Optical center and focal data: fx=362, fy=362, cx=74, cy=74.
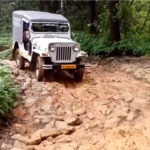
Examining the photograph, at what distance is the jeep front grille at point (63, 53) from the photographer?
1049 centimetres

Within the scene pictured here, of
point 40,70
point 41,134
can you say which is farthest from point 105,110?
point 40,70

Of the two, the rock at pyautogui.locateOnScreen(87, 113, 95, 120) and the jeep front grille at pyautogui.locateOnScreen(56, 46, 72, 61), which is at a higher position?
the jeep front grille at pyautogui.locateOnScreen(56, 46, 72, 61)

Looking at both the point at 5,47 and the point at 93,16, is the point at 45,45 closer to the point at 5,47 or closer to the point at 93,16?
the point at 93,16

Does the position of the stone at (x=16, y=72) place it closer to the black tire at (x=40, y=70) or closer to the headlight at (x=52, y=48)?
the black tire at (x=40, y=70)

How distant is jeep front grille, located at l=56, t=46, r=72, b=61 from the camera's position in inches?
413

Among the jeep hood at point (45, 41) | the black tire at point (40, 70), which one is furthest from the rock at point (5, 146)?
the jeep hood at point (45, 41)

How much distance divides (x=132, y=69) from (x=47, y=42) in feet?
10.8

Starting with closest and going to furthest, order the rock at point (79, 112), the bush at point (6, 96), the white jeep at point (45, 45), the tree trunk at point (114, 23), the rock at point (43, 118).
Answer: the bush at point (6, 96)
the rock at point (43, 118)
the rock at point (79, 112)
the white jeep at point (45, 45)
the tree trunk at point (114, 23)

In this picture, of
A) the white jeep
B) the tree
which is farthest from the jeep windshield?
the tree

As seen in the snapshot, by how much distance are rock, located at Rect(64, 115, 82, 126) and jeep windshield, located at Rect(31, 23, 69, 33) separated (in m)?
4.19

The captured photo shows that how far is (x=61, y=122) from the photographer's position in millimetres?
8219

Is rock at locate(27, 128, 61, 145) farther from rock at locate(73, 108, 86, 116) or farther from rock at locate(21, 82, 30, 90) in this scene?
rock at locate(21, 82, 30, 90)

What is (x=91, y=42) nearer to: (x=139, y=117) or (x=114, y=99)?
(x=114, y=99)

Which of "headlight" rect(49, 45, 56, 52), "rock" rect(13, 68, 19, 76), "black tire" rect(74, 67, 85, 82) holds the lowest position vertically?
"rock" rect(13, 68, 19, 76)
